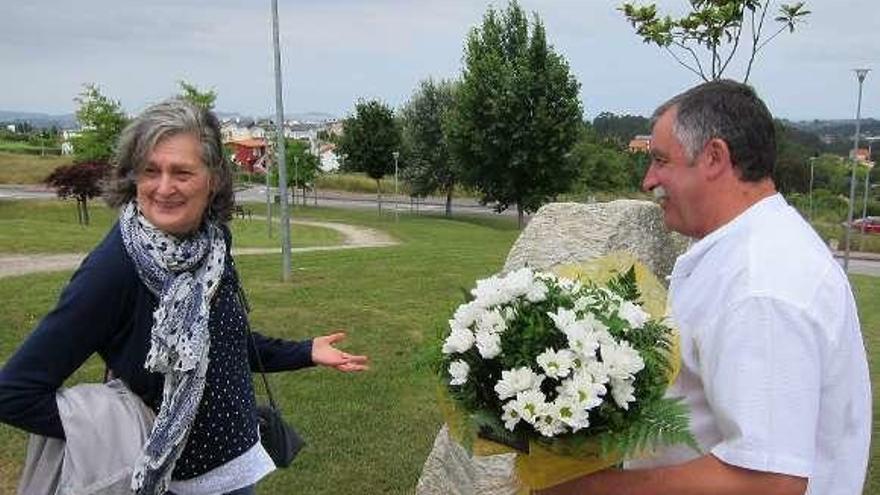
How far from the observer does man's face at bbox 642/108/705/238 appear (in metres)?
1.93

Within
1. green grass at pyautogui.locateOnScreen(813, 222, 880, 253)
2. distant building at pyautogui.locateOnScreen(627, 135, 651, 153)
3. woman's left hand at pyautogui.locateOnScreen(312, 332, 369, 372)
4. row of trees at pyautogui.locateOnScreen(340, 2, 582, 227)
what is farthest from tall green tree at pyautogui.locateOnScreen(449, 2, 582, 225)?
woman's left hand at pyautogui.locateOnScreen(312, 332, 369, 372)

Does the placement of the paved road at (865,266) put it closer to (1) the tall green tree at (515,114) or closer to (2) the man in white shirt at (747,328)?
(1) the tall green tree at (515,114)

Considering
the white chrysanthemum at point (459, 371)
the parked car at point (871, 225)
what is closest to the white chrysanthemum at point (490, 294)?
the white chrysanthemum at point (459, 371)

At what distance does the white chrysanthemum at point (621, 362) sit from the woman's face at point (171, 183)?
4.67 ft

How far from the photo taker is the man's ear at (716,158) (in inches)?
73.4

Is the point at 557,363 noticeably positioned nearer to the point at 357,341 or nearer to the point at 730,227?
the point at 730,227

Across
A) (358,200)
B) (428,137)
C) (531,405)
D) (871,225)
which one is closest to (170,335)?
(531,405)

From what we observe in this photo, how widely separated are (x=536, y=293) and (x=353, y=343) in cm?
747

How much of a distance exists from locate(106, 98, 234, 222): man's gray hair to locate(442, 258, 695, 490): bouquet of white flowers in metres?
1.12

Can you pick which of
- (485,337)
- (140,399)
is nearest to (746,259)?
(485,337)

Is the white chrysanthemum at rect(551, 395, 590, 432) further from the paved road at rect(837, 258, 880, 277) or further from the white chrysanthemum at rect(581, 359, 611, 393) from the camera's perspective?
the paved road at rect(837, 258, 880, 277)

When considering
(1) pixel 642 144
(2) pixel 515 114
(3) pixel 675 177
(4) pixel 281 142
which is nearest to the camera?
(3) pixel 675 177

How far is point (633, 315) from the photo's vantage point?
5.75ft

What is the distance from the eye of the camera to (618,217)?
6.07 meters
